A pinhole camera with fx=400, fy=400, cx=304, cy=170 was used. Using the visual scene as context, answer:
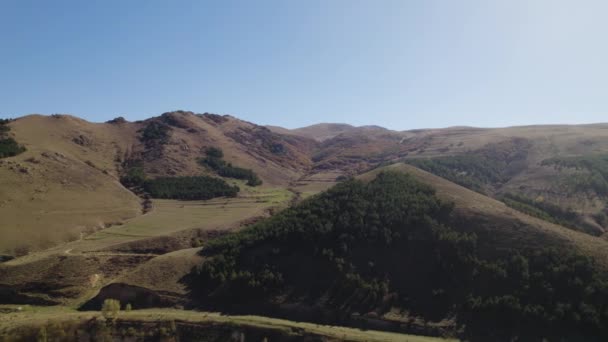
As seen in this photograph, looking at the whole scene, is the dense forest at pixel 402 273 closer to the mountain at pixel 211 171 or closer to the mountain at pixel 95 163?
the mountain at pixel 211 171

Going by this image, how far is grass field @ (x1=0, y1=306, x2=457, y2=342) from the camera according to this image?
43.2 metres

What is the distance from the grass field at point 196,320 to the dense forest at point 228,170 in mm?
78670

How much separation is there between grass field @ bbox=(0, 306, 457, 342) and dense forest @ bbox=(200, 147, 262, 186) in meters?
78.7

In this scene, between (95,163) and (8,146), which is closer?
(8,146)

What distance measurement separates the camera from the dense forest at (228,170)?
13025 cm

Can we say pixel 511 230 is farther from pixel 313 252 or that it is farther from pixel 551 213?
pixel 551 213

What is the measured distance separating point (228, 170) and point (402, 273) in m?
87.7

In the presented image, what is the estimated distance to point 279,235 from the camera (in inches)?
2453

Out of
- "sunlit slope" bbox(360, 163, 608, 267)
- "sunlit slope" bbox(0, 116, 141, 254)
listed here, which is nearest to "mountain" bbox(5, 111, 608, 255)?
"sunlit slope" bbox(0, 116, 141, 254)

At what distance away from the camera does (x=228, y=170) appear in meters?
132

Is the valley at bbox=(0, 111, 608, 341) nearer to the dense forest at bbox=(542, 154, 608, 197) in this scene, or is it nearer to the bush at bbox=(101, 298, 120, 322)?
the dense forest at bbox=(542, 154, 608, 197)

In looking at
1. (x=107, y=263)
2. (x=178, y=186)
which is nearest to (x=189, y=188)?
(x=178, y=186)

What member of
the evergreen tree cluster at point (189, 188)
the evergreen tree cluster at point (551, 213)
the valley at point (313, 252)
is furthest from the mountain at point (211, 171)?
the evergreen tree cluster at point (189, 188)

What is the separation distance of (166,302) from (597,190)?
298ft
